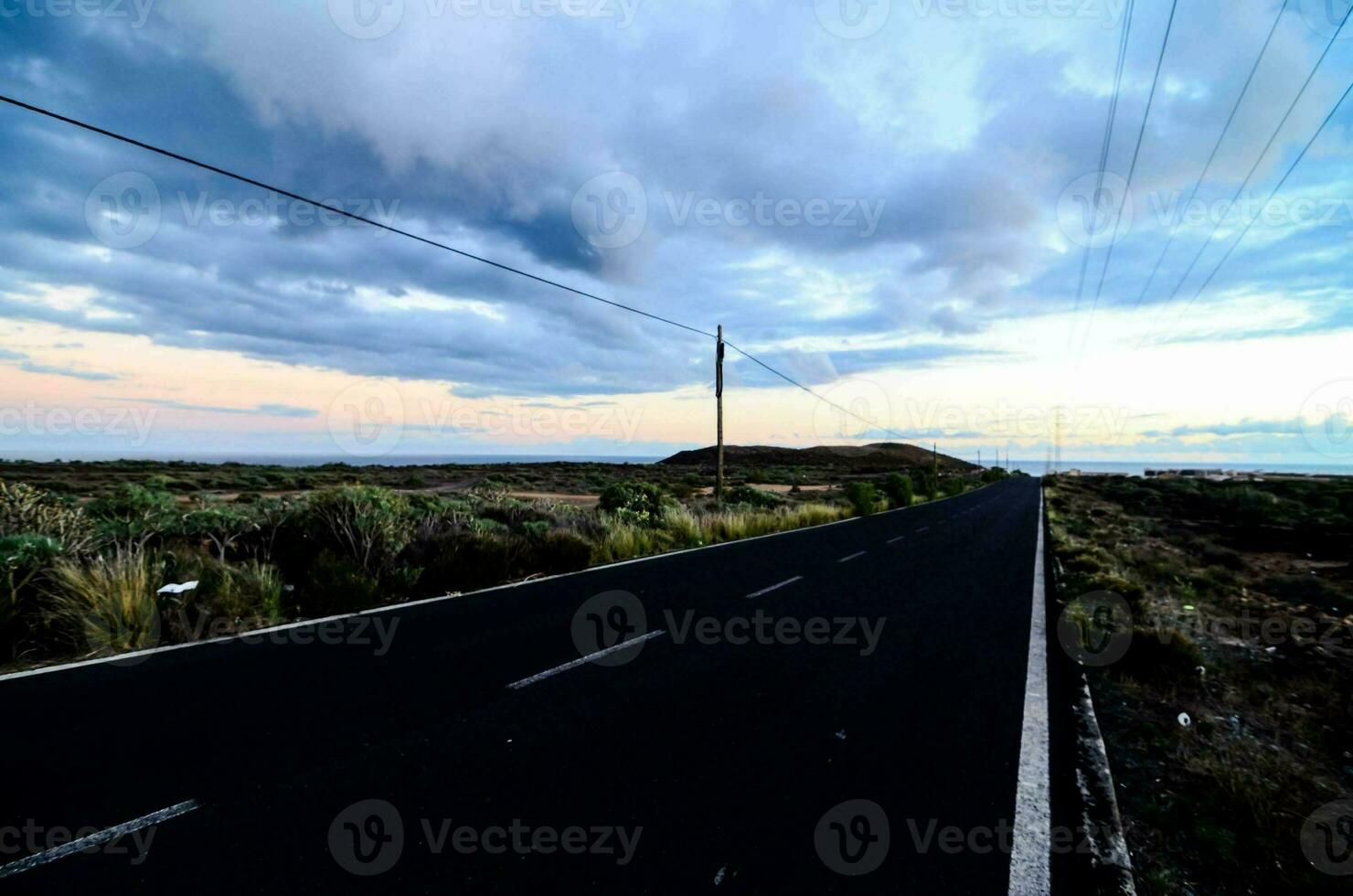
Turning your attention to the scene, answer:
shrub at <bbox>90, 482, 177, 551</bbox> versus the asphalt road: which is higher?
shrub at <bbox>90, 482, 177, 551</bbox>

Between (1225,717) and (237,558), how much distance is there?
1213 centimetres

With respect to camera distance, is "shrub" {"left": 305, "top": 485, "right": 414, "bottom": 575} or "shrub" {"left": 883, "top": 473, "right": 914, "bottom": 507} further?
"shrub" {"left": 883, "top": 473, "right": 914, "bottom": 507}

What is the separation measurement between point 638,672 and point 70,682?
4.93m

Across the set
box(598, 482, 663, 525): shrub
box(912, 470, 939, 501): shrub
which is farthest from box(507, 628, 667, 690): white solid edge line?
box(912, 470, 939, 501): shrub

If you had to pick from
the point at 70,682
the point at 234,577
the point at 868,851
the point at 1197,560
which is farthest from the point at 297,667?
the point at 1197,560

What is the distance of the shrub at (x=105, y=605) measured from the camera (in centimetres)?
593

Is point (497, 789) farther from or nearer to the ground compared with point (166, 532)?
nearer to the ground

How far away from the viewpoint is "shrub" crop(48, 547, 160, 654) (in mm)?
5926

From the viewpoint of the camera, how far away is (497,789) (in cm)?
336

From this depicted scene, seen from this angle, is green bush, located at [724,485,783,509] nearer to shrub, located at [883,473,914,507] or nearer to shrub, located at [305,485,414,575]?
shrub, located at [883,473,914,507]

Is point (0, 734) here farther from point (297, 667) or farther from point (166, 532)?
point (166, 532)

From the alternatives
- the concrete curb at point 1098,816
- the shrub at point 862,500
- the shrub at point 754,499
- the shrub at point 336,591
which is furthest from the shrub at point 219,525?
the shrub at point 862,500

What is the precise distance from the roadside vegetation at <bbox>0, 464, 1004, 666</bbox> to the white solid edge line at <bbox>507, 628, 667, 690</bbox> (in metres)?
3.98

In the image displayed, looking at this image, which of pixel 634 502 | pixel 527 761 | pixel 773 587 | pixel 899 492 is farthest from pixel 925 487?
pixel 527 761
